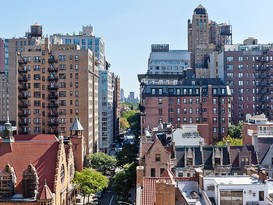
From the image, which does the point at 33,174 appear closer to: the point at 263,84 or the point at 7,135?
the point at 7,135

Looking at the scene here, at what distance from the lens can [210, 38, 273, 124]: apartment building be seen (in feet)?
511

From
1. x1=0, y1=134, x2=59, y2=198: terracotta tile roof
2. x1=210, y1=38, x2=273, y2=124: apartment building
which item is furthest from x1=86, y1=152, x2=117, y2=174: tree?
x1=210, y1=38, x2=273, y2=124: apartment building

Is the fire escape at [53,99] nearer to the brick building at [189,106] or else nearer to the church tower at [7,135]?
the brick building at [189,106]

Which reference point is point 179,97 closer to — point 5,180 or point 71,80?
point 71,80

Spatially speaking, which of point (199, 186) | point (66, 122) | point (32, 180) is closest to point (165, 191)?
point (199, 186)

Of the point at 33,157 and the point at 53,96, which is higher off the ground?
the point at 53,96

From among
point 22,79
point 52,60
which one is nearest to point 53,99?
point 22,79

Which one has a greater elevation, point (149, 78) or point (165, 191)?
point (149, 78)

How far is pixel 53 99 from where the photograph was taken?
130 m

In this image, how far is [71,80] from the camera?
12925 centimetres

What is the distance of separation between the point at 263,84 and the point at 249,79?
5293mm

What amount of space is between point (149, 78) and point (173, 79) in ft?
35.0

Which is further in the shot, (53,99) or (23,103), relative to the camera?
(23,103)

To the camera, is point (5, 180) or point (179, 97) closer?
point (5, 180)
